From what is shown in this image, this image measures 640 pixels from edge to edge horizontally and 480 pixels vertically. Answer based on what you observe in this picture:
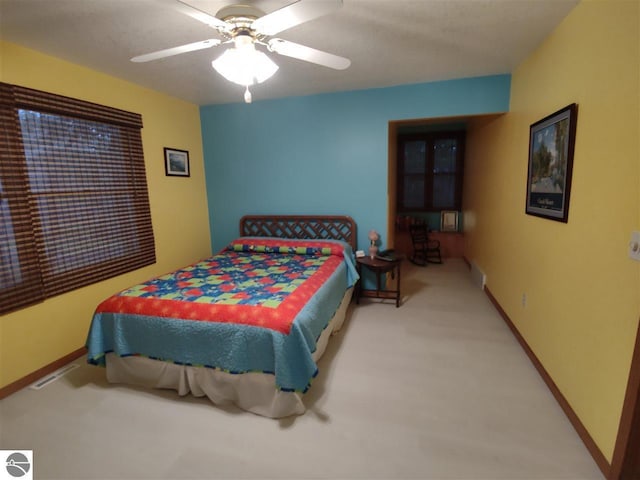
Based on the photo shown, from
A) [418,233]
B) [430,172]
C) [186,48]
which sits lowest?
[418,233]

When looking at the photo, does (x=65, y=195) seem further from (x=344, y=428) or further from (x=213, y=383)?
(x=344, y=428)

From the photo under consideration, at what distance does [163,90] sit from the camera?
3.25 meters

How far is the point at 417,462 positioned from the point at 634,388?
3.26 feet

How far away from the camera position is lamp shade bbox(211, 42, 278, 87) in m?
1.60

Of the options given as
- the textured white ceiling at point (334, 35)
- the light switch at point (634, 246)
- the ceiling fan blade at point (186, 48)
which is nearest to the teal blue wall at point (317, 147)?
the textured white ceiling at point (334, 35)

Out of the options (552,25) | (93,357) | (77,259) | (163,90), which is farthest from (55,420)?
(552,25)

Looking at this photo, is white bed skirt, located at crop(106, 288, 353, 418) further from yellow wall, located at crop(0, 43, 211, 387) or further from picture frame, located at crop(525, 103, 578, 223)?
picture frame, located at crop(525, 103, 578, 223)

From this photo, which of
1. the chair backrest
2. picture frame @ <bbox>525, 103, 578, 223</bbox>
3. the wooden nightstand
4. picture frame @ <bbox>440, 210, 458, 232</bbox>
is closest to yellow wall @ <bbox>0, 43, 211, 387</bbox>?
the wooden nightstand

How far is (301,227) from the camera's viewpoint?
3826mm

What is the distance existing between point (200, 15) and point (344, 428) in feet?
7.30

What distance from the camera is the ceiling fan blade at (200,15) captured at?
1.31 m

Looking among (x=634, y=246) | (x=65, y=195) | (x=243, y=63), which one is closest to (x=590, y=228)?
(x=634, y=246)

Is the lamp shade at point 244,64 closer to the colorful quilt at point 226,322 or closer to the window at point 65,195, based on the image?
the colorful quilt at point 226,322

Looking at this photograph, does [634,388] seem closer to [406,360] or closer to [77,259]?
[406,360]
